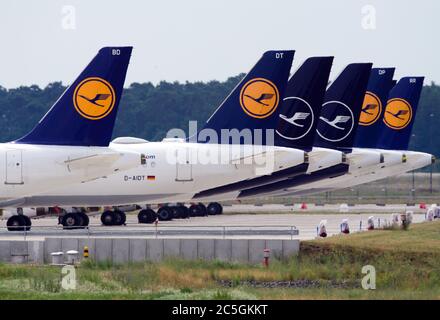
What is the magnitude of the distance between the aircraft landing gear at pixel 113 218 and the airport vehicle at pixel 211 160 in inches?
168

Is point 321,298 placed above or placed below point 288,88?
below

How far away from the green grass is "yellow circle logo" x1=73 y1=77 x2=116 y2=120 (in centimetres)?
822

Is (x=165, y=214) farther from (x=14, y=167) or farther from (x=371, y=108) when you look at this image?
(x=14, y=167)

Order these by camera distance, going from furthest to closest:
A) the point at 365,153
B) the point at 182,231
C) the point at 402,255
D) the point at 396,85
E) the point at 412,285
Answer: the point at 396,85 < the point at 365,153 < the point at 182,231 < the point at 402,255 < the point at 412,285

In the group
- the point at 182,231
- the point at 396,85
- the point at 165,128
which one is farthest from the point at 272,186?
the point at 165,128

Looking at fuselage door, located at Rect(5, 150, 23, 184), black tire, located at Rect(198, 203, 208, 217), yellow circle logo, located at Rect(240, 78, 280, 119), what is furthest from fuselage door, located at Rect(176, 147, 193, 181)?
black tire, located at Rect(198, 203, 208, 217)

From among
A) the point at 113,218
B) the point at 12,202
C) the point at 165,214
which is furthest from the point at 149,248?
the point at 165,214

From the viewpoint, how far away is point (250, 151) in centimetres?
6694

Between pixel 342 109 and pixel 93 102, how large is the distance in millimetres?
22941

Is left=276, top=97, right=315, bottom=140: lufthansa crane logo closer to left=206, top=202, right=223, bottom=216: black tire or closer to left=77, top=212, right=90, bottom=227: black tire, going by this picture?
left=77, top=212, right=90, bottom=227: black tire

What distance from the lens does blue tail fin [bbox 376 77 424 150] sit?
295 ft

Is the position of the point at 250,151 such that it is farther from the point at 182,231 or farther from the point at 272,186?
the point at 182,231

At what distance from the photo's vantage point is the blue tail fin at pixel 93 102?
186ft

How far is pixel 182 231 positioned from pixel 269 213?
38837mm
